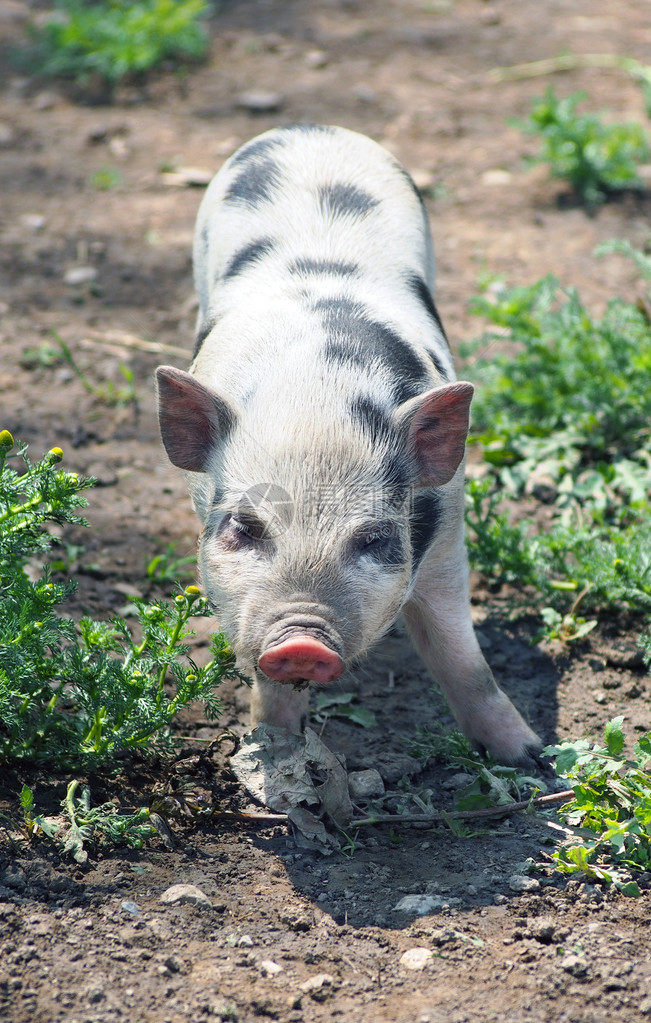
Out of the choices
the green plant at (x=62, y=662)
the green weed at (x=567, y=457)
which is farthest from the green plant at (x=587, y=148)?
the green plant at (x=62, y=662)

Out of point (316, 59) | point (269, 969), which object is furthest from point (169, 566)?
point (316, 59)

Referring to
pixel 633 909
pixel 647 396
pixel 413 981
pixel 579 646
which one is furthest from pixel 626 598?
pixel 413 981

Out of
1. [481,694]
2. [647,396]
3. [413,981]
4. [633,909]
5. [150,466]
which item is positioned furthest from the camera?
[150,466]

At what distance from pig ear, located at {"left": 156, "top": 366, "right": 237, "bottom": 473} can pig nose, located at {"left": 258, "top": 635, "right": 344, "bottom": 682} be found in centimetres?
76

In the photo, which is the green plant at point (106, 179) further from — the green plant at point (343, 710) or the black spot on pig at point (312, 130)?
the green plant at point (343, 710)

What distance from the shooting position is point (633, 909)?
2654mm

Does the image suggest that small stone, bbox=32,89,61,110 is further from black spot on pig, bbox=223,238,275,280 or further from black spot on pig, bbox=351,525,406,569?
black spot on pig, bbox=351,525,406,569

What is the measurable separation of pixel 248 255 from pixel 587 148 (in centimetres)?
348

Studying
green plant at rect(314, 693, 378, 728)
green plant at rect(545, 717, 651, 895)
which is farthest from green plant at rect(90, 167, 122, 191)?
green plant at rect(545, 717, 651, 895)

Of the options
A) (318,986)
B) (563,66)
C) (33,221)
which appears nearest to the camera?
(318,986)

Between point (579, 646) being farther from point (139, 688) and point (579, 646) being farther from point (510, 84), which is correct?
point (510, 84)

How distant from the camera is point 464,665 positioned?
3.36 m

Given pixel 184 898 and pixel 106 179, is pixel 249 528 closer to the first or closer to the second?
pixel 184 898

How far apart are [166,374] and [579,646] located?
5.86 ft
